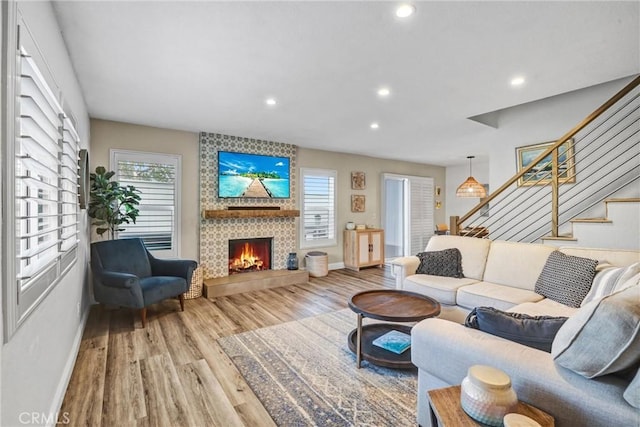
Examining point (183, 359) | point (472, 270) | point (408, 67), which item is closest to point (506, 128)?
point (472, 270)

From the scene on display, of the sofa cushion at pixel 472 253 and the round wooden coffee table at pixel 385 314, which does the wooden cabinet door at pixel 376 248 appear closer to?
the sofa cushion at pixel 472 253

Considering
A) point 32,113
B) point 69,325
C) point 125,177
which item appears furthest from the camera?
point 125,177

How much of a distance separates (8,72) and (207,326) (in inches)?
111

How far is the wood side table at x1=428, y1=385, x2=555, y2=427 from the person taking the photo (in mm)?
1065

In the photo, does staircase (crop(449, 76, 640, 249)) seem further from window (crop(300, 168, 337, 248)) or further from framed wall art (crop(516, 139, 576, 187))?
window (crop(300, 168, 337, 248))

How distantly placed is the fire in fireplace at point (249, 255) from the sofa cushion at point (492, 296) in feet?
11.3

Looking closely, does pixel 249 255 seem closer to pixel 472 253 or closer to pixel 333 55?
pixel 472 253

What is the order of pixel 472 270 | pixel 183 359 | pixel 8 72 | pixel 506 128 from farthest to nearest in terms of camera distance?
pixel 506 128, pixel 472 270, pixel 183 359, pixel 8 72

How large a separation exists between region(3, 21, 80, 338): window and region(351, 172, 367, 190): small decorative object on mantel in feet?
17.0

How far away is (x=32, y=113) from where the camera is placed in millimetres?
1489

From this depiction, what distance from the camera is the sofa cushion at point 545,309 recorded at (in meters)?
2.28

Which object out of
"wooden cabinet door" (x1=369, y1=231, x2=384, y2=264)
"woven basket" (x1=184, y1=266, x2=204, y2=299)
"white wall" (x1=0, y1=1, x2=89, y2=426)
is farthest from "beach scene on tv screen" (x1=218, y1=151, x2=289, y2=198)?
"white wall" (x1=0, y1=1, x2=89, y2=426)

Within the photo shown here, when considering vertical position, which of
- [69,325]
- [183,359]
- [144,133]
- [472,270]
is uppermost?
[144,133]

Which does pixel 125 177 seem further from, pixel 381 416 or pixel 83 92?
pixel 381 416
